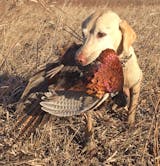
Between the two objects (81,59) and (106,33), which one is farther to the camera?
(106,33)

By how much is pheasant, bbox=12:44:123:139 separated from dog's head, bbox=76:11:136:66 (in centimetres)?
17

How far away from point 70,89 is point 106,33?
63 cm

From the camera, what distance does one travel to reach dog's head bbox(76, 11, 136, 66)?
3.49m

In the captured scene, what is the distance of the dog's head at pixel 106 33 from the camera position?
349cm

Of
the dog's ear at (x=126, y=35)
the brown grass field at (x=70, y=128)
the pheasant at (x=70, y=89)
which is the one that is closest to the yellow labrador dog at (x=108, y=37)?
the dog's ear at (x=126, y=35)

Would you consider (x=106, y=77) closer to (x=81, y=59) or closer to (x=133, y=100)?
(x=81, y=59)

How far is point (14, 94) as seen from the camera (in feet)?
14.4

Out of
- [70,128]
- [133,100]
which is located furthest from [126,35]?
[70,128]

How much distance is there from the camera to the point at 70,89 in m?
3.22

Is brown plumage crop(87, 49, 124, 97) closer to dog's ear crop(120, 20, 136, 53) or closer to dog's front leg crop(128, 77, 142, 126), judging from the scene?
dog's ear crop(120, 20, 136, 53)

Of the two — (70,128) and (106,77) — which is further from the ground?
(106,77)

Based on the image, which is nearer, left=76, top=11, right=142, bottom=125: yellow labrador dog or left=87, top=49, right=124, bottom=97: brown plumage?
left=87, top=49, right=124, bottom=97: brown plumage

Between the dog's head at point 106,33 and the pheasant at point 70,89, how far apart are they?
172 millimetres

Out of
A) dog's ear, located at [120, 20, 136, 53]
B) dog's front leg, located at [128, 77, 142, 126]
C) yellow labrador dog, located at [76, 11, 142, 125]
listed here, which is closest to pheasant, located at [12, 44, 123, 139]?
yellow labrador dog, located at [76, 11, 142, 125]
